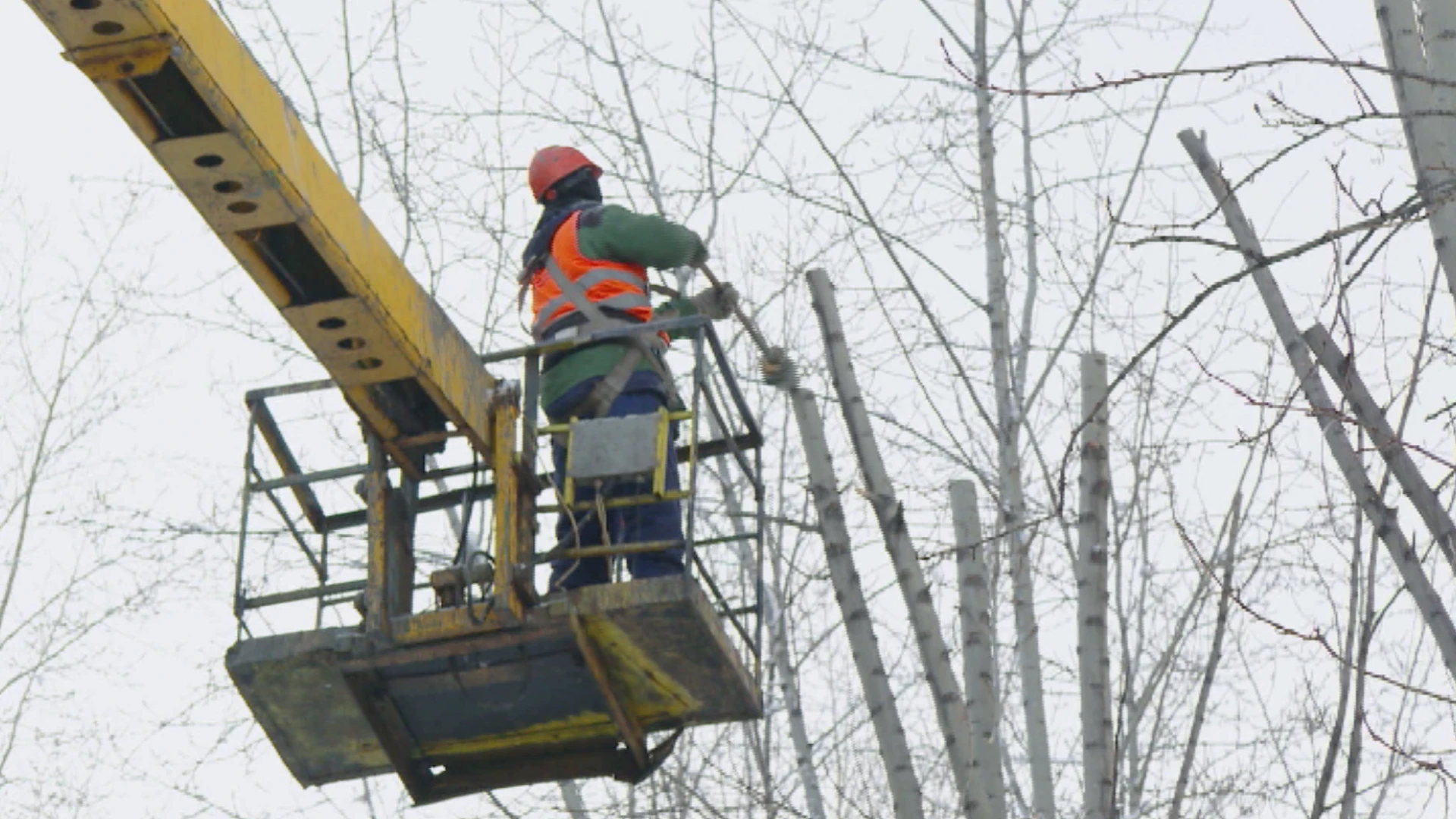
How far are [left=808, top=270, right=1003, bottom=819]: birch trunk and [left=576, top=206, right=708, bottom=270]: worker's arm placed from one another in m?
0.59

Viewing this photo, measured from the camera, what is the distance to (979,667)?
7.20 metres

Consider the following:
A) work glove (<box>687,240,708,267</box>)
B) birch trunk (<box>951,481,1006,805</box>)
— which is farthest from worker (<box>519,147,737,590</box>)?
birch trunk (<box>951,481,1006,805</box>)

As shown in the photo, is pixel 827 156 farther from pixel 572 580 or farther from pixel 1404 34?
pixel 1404 34

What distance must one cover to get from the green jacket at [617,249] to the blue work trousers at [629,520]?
0.21 ft

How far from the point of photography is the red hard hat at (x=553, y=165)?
8586 millimetres

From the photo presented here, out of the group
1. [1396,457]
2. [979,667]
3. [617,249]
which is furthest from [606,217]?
[1396,457]

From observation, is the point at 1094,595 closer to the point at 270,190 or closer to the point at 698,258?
the point at 698,258

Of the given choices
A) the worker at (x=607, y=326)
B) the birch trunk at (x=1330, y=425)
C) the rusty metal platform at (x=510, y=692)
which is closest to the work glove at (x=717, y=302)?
the worker at (x=607, y=326)

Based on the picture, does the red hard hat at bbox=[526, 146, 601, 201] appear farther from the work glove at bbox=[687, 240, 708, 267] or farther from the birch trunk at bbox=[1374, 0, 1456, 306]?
the birch trunk at bbox=[1374, 0, 1456, 306]

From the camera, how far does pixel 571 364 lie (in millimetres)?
8242

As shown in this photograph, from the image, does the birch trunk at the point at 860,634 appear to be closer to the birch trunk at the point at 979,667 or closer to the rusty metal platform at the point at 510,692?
the birch trunk at the point at 979,667

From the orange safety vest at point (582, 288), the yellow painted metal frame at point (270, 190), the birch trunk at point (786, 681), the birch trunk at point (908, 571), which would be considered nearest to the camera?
the yellow painted metal frame at point (270, 190)

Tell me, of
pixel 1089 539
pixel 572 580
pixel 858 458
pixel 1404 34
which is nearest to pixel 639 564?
pixel 572 580

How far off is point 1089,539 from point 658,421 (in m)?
1.53
